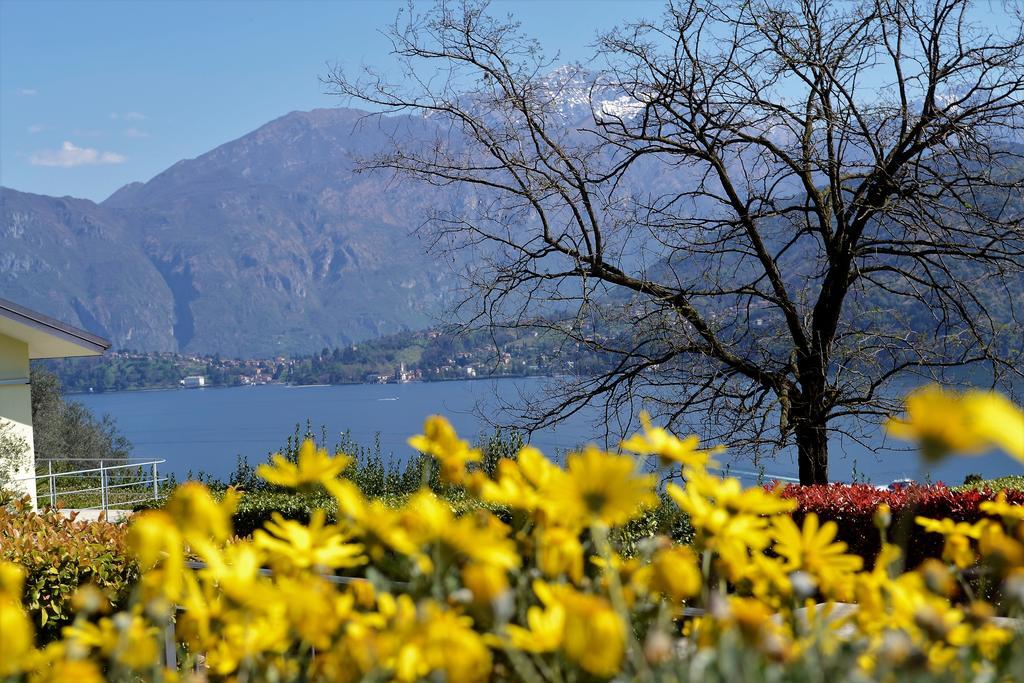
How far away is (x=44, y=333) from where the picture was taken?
12.8 m

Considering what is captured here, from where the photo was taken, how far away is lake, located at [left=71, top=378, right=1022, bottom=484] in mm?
31391

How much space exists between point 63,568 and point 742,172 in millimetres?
7579

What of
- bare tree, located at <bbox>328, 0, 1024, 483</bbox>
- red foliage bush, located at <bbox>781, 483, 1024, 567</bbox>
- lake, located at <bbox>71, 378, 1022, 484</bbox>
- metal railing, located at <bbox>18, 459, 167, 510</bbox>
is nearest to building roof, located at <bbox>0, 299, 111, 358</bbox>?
metal railing, located at <bbox>18, 459, 167, 510</bbox>

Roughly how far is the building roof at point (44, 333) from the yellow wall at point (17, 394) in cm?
17

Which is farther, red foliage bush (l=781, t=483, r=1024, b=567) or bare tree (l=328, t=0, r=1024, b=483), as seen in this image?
bare tree (l=328, t=0, r=1024, b=483)

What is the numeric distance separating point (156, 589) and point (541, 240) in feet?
30.1

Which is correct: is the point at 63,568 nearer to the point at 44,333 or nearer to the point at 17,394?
the point at 44,333

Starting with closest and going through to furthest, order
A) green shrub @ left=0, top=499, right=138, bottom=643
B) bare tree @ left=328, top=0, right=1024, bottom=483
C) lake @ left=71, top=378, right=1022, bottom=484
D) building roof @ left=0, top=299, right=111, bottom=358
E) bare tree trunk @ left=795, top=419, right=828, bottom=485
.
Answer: green shrub @ left=0, top=499, right=138, bottom=643
bare tree @ left=328, top=0, right=1024, bottom=483
bare tree trunk @ left=795, top=419, right=828, bottom=485
building roof @ left=0, top=299, right=111, bottom=358
lake @ left=71, top=378, right=1022, bottom=484

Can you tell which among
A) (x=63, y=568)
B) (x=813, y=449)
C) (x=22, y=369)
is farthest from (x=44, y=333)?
(x=813, y=449)

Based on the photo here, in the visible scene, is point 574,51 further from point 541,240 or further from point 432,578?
point 432,578

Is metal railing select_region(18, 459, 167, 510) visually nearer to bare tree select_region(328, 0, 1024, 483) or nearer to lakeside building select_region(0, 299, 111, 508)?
lakeside building select_region(0, 299, 111, 508)

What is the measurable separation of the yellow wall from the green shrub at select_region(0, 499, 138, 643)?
7940mm

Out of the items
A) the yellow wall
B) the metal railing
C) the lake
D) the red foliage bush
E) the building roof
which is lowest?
the lake

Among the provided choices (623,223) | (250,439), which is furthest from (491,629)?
(250,439)
